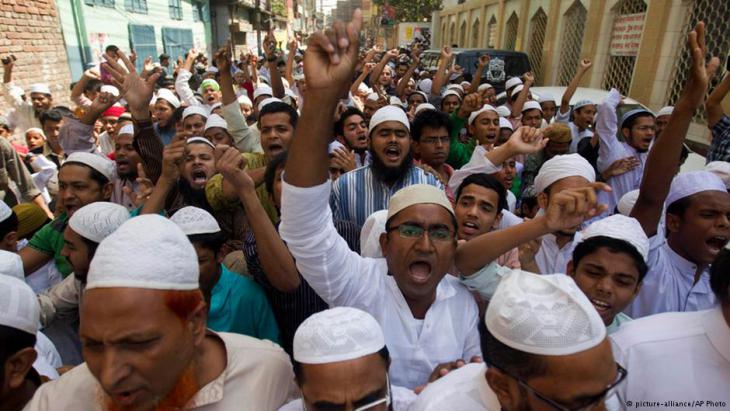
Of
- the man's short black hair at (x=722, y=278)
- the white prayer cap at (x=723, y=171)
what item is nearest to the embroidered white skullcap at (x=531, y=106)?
the white prayer cap at (x=723, y=171)

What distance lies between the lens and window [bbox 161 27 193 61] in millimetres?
16322

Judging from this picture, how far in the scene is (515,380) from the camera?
111 centimetres

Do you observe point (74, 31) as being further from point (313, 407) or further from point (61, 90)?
point (313, 407)

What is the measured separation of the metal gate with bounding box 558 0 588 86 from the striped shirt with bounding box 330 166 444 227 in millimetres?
12755

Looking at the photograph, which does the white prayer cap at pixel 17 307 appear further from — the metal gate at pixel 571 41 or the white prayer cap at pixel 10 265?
the metal gate at pixel 571 41

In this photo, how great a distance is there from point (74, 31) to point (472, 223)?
425 inches

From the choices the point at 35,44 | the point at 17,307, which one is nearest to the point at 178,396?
the point at 17,307

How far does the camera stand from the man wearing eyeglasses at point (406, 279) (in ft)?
4.83

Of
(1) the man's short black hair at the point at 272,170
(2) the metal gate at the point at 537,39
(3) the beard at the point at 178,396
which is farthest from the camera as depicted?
(2) the metal gate at the point at 537,39

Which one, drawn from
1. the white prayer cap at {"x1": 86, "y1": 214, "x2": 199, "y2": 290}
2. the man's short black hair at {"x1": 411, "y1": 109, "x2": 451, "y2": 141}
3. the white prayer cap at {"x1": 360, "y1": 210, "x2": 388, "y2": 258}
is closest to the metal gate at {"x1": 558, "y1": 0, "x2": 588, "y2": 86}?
the man's short black hair at {"x1": 411, "y1": 109, "x2": 451, "y2": 141}

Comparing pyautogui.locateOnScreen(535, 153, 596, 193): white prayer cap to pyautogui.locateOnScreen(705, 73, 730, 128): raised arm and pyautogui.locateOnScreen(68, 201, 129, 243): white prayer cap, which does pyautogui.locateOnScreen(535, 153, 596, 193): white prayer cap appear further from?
pyautogui.locateOnScreen(68, 201, 129, 243): white prayer cap

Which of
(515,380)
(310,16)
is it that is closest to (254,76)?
(515,380)

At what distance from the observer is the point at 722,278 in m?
1.33

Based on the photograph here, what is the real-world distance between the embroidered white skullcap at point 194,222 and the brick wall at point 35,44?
6.84 meters
